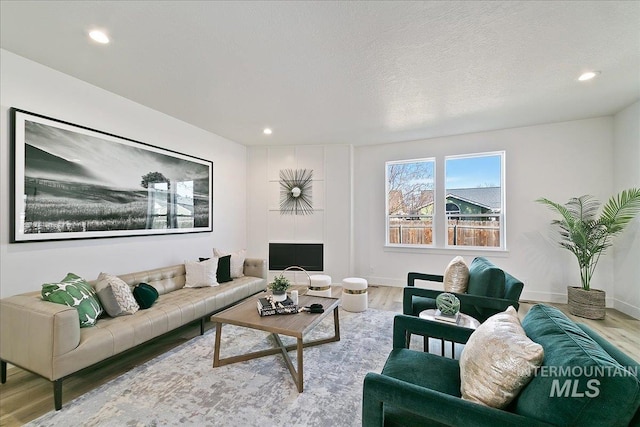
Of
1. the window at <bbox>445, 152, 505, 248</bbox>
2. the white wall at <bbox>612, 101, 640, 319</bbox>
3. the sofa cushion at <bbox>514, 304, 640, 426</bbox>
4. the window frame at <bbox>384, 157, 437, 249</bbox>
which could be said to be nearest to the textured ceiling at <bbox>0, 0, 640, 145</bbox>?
the white wall at <bbox>612, 101, 640, 319</bbox>

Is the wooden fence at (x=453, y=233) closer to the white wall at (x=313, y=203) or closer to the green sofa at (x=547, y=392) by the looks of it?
the white wall at (x=313, y=203)

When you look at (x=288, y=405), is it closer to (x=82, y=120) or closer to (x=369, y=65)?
(x=369, y=65)

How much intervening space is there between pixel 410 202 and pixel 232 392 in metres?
4.32

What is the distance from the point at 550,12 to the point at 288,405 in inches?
131

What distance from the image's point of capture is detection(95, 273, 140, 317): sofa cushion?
248cm

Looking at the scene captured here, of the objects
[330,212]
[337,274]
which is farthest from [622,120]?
[337,274]

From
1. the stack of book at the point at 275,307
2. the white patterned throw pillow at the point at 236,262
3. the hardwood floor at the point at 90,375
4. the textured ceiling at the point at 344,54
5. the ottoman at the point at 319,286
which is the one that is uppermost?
the textured ceiling at the point at 344,54

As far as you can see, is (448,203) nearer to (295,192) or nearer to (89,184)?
(295,192)

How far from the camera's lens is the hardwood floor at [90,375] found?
6.30ft

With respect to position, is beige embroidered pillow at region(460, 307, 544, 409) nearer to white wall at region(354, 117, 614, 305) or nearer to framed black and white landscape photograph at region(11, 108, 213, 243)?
framed black and white landscape photograph at region(11, 108, 213, 243)

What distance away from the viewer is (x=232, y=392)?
210 cm

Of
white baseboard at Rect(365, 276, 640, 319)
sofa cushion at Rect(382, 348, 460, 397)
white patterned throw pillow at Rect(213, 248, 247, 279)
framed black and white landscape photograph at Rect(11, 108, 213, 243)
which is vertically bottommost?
white baseboard at Rect(365, 276, 640, 319)

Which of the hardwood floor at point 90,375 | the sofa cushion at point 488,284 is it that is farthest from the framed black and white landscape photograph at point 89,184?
the sofa cushion at point 488,284

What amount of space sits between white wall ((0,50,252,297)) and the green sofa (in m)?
3.13
